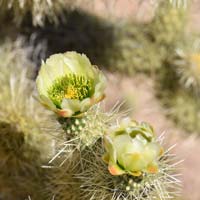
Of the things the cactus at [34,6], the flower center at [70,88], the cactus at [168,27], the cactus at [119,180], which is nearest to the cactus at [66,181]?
the cactus at [119,180]

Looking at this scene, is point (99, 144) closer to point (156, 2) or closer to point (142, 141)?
point (142, 141)

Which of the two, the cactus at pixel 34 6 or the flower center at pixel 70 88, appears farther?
the cactus at pixel 34 6

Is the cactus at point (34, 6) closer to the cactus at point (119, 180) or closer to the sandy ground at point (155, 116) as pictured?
the sandy ground at point (155, 116)

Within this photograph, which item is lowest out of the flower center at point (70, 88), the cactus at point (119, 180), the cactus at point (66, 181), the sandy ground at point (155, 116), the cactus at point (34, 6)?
the sandy ground at point (155, 116)

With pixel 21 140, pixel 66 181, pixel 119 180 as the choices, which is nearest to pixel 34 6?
pixel 21 140

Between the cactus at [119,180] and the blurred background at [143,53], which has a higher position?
the cactus at [119,180]

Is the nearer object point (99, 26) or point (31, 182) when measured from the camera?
point (31, 182)

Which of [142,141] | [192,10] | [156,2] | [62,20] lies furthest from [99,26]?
[142,141]
